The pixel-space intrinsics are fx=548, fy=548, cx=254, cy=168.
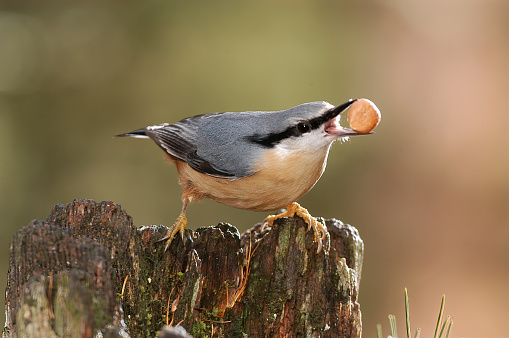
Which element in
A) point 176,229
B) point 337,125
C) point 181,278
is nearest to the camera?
point 181,278

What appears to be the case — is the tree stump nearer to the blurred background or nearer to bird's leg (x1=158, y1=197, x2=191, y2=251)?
bird's leg (x1=158, y1=197, x2=191, y2=251)

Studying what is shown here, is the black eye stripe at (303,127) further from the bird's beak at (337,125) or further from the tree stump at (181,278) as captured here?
the tree stump at (181,278)

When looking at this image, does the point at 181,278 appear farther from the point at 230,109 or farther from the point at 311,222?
the point at 230,109

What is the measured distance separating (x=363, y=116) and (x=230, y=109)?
2.87 meters

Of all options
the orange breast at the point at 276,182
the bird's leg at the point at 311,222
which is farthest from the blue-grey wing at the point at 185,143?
the bird's leg at the point at 311,222

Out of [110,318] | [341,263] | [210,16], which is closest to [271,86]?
[210,16]

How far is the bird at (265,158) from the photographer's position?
2.90 m

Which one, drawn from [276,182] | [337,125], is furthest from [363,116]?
[276,182]

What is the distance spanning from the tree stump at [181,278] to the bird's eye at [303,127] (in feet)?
1.65

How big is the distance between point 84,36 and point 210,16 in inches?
52.6

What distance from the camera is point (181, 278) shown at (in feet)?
8.04

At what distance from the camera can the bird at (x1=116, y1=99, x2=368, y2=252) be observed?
2898mm

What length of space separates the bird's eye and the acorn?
0.77ft

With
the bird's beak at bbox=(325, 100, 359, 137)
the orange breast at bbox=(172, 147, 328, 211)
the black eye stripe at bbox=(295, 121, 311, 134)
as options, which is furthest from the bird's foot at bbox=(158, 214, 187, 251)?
the bird's beak at bbox=(325, 100, 359, 137)
